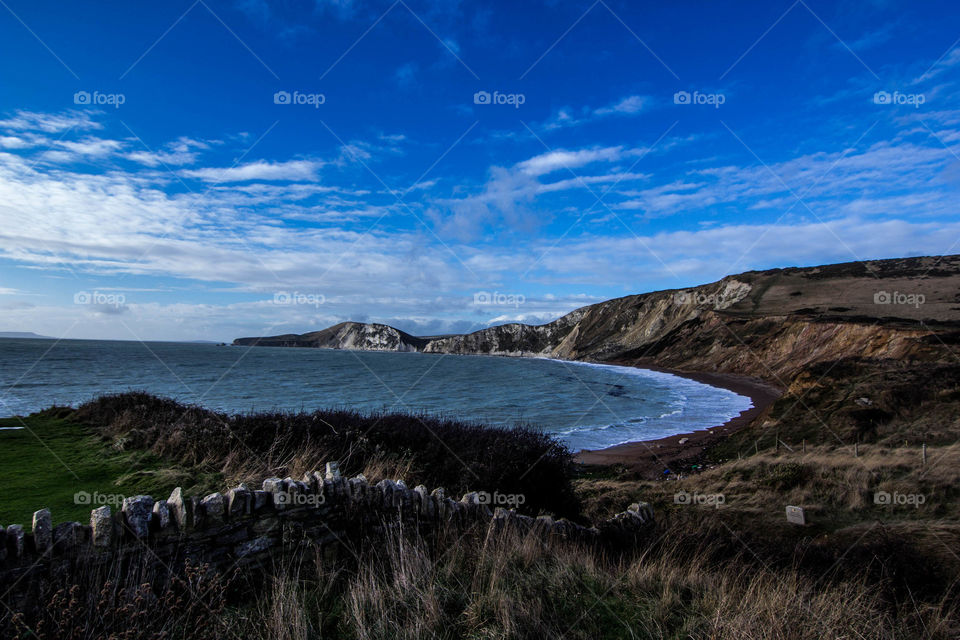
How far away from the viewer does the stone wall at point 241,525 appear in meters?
4.11

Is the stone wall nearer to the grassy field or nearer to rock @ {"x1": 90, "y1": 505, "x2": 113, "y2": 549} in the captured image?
rock @ {"x1": 90, "y1": 505, "x2": 113, "y2": 549}

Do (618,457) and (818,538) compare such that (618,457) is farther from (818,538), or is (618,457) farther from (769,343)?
(769,343)

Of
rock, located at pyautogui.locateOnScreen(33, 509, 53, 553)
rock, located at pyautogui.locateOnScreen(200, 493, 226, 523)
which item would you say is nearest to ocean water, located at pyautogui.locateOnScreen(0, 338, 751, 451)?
rock, located at pyautogui.locateOnScreen(200, 493, 226, 523)

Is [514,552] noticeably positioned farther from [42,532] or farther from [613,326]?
[613,326]

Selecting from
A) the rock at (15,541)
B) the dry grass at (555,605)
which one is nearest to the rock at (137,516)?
the rock at (15,541)

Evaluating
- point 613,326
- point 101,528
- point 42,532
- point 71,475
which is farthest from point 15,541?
point 613,326

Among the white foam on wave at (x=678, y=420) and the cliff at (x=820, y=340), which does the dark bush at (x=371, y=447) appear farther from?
the cliff at (x=820, y=340)

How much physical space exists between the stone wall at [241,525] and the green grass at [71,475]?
1661 mm

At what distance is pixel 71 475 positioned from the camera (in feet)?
27.1

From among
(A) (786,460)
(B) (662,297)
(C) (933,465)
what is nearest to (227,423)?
(A) (786,460)

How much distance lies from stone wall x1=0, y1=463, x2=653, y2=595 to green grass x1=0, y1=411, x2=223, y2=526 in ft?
5.45

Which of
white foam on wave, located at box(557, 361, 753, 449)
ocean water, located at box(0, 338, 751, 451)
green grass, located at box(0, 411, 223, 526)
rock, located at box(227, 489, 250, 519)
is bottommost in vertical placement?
white foam on wave, located at box(557, 361, 753, 449)

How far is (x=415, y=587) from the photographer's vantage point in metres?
4.41

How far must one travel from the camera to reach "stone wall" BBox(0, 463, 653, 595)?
13.5ft
